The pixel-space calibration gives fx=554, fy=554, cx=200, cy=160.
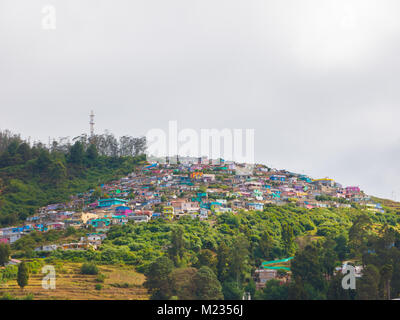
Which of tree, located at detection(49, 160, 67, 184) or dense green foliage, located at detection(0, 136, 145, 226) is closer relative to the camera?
dense green foliage, located at detection(0, 136, 145, 226)

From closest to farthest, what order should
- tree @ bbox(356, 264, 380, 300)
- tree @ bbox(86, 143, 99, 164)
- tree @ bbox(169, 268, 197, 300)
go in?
tree @ bbox(356, 264, 380, 300) < tree @ bbox(169, 268, 197, 300) < tree @ bbox(86, 143, 99, 164)

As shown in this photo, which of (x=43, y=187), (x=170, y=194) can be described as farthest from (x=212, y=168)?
(x=43, y=187)

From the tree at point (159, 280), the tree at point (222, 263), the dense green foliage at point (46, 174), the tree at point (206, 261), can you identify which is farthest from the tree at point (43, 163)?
the tree at point (159, 280)

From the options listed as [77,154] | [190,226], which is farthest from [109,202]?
[77,154]

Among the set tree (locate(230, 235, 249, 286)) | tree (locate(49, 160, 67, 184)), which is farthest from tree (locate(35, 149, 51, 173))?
tree (locate(230, 235, 249, 286))

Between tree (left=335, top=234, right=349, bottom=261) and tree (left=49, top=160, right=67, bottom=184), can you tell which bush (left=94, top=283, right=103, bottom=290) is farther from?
tree (left=49, top=160, right=67, bottom=184)
